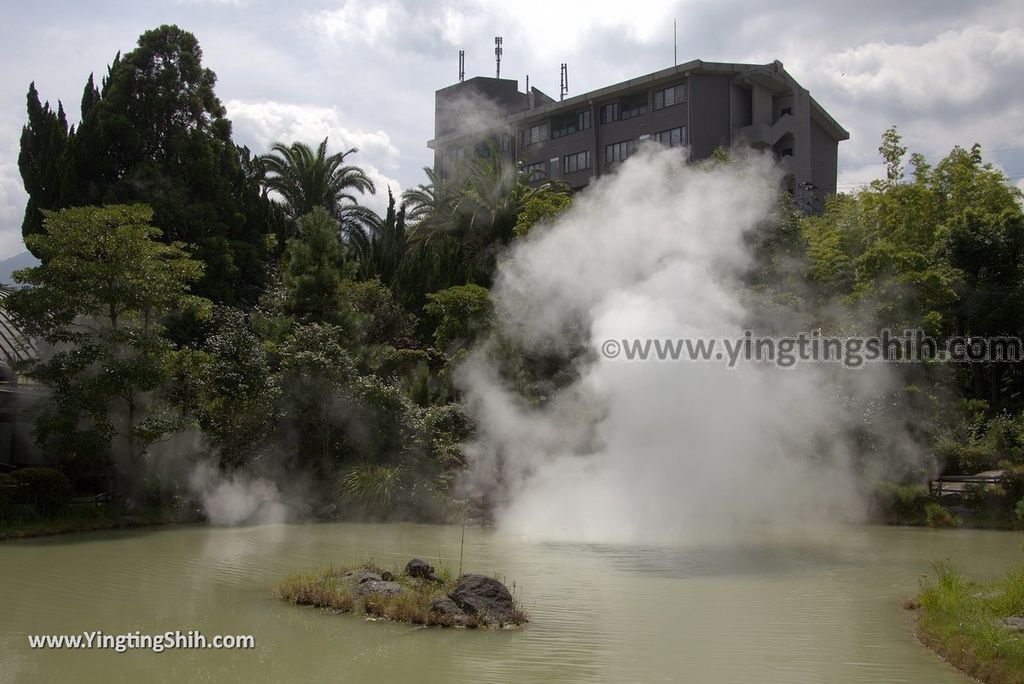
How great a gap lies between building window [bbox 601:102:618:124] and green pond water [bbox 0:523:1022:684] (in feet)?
120

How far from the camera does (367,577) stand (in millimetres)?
11578

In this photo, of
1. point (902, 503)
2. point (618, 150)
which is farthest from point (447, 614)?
point (618, 150)

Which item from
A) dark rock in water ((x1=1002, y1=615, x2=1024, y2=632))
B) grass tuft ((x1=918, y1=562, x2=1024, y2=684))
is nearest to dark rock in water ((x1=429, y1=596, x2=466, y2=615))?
grass tuft ((x1=918, y1=562, x2=1024, y2=684))

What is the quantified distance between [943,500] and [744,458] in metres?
6.02

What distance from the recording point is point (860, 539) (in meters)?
18.2

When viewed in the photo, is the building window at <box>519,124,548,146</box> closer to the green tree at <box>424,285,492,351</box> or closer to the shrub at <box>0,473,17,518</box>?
the green tree at <box>424,285,492,351</box>

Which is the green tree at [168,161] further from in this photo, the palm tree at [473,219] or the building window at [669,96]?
the building window at [669,96]

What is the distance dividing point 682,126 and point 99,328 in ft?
108

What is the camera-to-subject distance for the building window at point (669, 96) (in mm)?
46969

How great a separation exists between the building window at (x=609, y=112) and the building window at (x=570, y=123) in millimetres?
1201

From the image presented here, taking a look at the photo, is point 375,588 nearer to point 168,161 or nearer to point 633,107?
point 168,161

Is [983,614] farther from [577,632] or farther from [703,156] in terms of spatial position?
[703,156]

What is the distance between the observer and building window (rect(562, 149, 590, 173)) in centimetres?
5215

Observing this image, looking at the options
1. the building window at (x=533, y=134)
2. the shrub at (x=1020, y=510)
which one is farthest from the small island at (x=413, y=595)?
the building window at (x=533, y=134)
